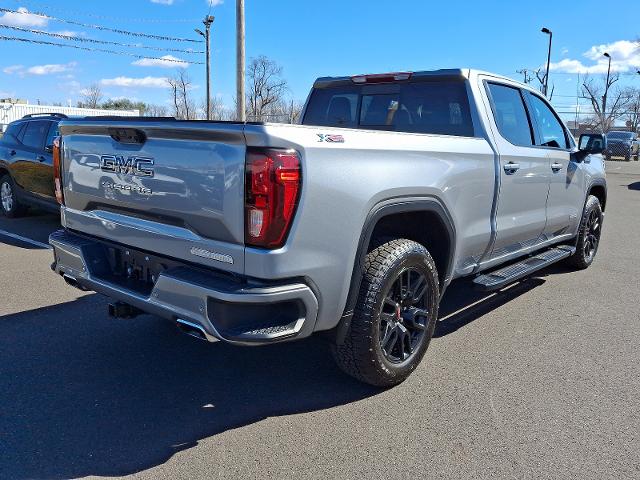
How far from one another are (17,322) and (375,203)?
10.6ft

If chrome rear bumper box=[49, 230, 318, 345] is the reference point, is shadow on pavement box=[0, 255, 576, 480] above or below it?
below

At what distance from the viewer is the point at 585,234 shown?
6.46 metres

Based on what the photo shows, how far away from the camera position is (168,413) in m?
3.18

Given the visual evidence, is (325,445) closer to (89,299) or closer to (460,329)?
(460,329)

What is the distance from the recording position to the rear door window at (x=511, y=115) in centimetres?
452

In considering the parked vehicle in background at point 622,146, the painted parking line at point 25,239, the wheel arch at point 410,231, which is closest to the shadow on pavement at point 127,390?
the wheel arch at point 410,231

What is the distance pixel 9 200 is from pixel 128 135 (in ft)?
24.8

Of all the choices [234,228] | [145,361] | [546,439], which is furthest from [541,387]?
[145,361]

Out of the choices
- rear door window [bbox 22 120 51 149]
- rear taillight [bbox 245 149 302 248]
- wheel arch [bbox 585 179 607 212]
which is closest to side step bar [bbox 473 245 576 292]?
wheel arch [bbox 585 179 607 212]

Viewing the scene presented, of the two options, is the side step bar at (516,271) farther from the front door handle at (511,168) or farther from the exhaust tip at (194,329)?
the exhaust tip at (194,329)

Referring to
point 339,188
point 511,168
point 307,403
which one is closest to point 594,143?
point 511,168

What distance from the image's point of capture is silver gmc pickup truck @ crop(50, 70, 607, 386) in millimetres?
2633

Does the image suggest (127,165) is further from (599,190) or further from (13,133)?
(13,133)

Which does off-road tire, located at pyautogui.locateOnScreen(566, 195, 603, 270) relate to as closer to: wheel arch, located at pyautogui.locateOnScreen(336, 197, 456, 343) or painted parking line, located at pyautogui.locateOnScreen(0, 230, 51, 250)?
wheel arch, located at pyautogui.locateOnScreen(336, 197, 456, 343)
